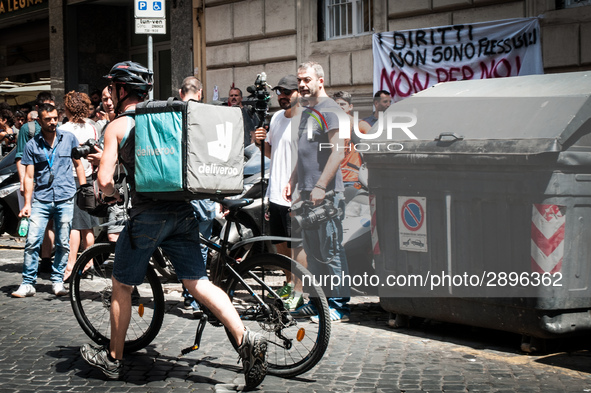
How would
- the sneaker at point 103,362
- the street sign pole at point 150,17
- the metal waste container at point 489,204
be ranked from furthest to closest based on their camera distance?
the street sign pole at point 150,17, the metal waste container at point 489,204, the sneaker at point 103,362

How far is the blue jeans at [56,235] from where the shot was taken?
23.4 feet

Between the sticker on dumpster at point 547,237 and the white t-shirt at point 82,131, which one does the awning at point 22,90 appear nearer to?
the white t-shirt at point 82,131

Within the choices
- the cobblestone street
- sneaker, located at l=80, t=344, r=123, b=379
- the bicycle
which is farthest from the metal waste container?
sneaker, located at l=80, t=344, r=123, b=379

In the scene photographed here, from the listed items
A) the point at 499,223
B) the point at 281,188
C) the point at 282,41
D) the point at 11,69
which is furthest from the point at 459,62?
the point at 11,69

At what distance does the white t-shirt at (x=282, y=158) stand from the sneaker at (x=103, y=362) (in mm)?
2119

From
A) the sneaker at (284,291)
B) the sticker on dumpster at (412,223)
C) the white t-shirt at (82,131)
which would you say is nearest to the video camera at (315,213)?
the sticker on dumpster at (412,223)

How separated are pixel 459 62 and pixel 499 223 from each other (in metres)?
5.59

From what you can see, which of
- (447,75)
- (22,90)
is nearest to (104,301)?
(447,75)

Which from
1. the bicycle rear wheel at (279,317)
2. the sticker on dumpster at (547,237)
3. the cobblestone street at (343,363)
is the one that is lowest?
the cobblestone street at (343,363)

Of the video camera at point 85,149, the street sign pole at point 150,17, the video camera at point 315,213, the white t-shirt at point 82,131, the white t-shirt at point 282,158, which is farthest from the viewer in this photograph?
the street sign pole at point 150,17

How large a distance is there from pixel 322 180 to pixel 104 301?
6.07 feet

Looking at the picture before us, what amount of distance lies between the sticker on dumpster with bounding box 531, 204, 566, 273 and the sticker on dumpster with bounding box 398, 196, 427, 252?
2.70ft

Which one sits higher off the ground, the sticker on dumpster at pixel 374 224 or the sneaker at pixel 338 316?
the sticker on dumpster at pixel 374 224

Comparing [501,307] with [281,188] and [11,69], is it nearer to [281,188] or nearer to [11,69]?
[281,188]
